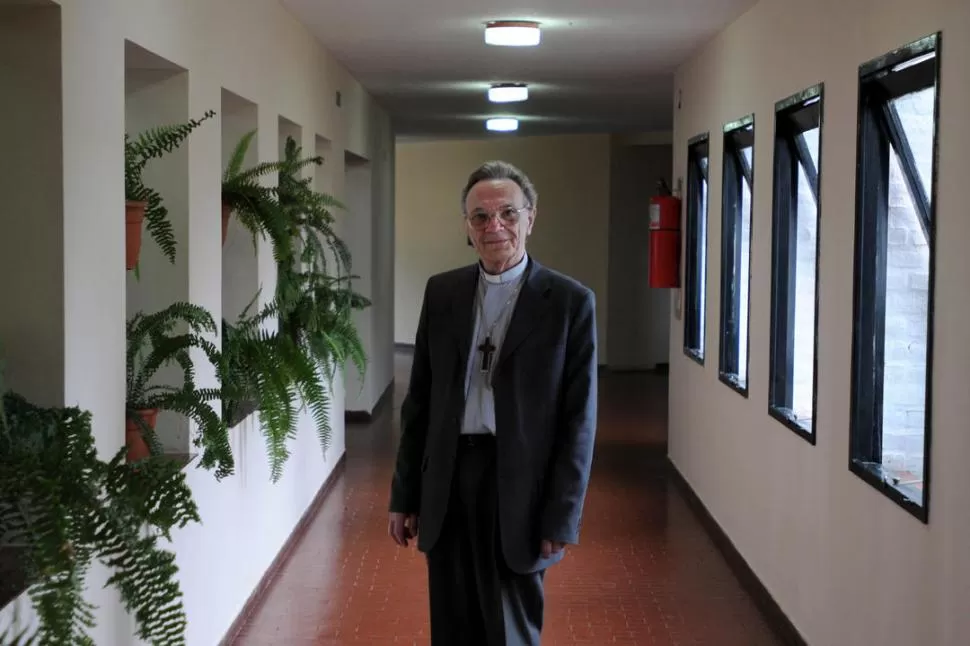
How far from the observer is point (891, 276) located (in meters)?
3.50

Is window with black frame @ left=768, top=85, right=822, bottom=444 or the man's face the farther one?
window with black frame @ left=768, top=85, right=822, bottom=444

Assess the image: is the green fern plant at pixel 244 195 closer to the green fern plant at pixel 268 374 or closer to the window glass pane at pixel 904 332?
the green fern plant at pixel 268 374

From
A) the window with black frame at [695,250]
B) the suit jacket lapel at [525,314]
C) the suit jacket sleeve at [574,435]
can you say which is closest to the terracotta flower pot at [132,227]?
the suit jacket lapel at [525,314]

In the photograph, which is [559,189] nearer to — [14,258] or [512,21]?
[512,21]

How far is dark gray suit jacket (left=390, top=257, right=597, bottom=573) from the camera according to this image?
2.78 m

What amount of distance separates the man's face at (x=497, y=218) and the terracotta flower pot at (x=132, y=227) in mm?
868

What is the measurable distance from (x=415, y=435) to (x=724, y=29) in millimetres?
3635

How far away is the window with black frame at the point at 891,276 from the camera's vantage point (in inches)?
130

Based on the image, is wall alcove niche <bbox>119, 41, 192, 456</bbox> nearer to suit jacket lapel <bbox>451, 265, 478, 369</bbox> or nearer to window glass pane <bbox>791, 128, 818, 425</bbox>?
suit jacket lapel <bbox>451, 265, 478, 369</bbox>

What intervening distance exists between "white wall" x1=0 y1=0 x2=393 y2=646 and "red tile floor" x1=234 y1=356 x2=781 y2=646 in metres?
0.21

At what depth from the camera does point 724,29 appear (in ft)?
19.5

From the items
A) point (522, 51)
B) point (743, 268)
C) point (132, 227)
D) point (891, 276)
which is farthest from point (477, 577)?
point (522, 51)

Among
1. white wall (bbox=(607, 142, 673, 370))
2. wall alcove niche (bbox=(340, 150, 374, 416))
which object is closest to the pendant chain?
wall alcove niche (bbox=(340, 150, 374, 416))

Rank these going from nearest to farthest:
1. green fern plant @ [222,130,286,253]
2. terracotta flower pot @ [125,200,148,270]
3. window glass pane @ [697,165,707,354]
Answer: terracotta flower pot @ [125,200,148,270], green fern plant @ [222,130,286,253], window glass pane @ [697,165,707,354]
